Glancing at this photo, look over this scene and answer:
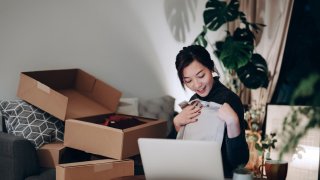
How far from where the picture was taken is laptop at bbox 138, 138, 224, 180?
5.37ft

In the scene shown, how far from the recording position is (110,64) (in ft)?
12.1

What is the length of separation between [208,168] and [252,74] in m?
1.94

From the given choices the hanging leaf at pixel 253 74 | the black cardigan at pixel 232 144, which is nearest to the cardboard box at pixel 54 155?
the black cardigan at pixel 232 144

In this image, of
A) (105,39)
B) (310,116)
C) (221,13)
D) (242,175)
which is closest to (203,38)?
(221,13)

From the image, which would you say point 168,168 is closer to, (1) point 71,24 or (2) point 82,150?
(2) point 82,150

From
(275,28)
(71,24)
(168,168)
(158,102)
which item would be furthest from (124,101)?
(168,168)

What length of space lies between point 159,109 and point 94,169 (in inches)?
37.6

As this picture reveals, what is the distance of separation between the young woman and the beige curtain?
124 cm

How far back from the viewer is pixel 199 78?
255 centimetres

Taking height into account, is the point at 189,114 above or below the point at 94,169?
above

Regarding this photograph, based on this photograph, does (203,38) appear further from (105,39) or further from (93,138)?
(93,138)

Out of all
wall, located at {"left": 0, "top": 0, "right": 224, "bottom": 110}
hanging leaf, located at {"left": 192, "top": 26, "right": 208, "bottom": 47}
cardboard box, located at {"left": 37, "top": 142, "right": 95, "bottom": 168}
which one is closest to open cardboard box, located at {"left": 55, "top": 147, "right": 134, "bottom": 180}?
cardboard box, located at {"left": 37, "top": 142, "right": 95, "bottom": 168}

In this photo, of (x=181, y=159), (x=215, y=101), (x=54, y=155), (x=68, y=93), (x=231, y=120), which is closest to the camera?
(x=181, y=159)

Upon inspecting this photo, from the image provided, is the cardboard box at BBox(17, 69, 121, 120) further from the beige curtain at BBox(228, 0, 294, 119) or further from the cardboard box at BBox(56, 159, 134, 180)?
the beige curtain at BBox(228, 0, 294, 119)
